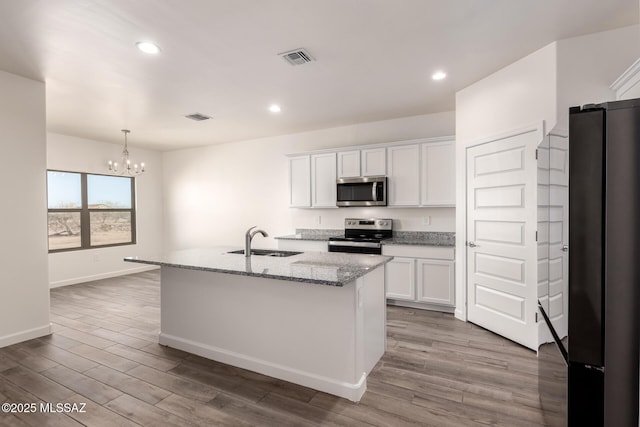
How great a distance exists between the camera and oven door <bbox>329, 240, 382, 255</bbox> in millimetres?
4277

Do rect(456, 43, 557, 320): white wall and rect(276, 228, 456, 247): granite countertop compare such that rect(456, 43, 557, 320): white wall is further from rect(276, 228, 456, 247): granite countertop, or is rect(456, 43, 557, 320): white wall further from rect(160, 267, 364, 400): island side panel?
rect(160, 267, 364, 400): island side panel

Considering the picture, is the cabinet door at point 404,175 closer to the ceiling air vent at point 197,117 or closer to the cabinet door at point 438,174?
the cabinet door at point 438,174

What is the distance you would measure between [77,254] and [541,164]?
275 inches

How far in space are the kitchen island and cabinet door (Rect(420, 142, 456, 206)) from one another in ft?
6.17

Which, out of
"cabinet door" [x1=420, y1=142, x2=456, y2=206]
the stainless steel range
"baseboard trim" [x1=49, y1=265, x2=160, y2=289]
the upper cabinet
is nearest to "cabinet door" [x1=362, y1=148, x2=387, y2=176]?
the upper cabinet

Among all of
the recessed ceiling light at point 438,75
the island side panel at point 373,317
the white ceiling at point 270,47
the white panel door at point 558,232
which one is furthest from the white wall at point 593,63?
the island side panel at point 373,317

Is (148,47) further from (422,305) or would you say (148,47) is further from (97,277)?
(97,277)

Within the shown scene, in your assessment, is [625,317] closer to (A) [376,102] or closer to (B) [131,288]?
(A) [376,102]

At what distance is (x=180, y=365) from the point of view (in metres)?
2.67

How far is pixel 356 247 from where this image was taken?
4.38m

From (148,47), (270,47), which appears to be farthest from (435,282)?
(148,47)

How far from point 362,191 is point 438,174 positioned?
108cm

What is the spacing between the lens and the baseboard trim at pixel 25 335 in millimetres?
3090

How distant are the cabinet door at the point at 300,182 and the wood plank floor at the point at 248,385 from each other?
8.46 feet
